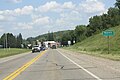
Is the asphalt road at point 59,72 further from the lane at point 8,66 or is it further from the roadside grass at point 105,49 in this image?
the roadside grass at point 105,49

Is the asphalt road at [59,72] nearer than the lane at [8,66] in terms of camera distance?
Yes

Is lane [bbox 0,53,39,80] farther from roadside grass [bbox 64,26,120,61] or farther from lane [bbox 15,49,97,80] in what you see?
roadside grass [bbox 64,26,120,61]

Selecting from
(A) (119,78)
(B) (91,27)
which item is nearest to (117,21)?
(B) (91,27)

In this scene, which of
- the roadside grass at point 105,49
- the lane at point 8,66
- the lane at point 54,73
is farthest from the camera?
the roadside grass at point 105,49

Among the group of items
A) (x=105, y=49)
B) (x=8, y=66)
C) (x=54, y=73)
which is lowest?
(x=54, y=73)

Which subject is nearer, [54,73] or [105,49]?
[54,73]

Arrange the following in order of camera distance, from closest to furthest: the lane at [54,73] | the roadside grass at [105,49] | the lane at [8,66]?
the lane at [54,73] < the lane at [8,66] < the roadside grass at [105,49]

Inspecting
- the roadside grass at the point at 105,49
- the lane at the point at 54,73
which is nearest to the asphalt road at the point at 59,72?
the lane at the point at 54,73

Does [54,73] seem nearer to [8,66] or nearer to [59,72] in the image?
[59,72]

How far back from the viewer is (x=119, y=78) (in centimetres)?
1562

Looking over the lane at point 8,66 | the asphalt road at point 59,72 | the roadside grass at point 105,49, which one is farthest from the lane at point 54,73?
the roadside grass at point 105,49

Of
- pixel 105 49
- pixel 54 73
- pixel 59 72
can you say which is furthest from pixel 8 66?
pixel 105 49

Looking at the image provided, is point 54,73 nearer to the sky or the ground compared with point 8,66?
nearer to the ground

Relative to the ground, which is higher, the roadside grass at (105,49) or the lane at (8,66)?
the roadside grass at (105,49)
